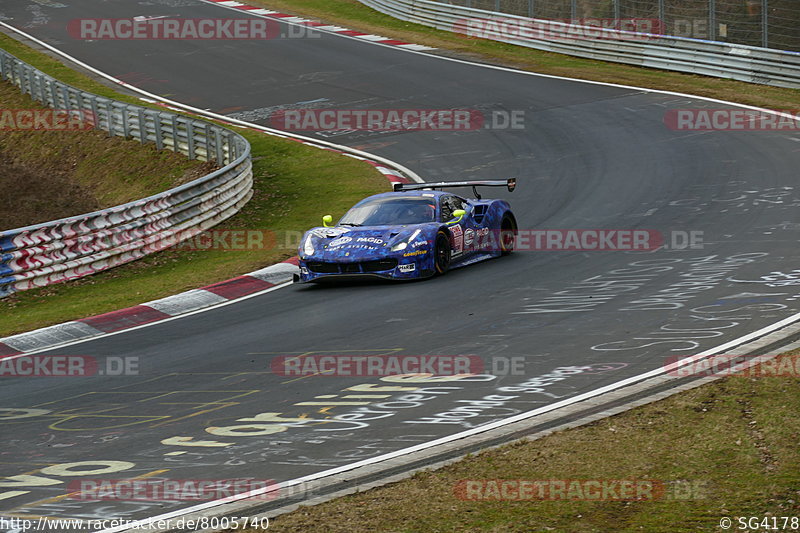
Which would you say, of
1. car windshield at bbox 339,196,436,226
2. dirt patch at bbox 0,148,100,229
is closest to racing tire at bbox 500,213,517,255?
car windshield at bbox 339,196,436,226

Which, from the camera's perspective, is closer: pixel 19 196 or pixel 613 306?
pixel 613 306

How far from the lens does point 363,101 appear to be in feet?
95.1

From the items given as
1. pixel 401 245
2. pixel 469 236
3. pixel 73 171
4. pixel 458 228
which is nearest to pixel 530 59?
pixel 73 171

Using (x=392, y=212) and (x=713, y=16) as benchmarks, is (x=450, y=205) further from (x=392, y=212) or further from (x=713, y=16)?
(x=713, y=16)

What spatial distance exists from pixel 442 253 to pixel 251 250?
4.22 metres

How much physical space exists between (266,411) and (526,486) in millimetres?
2965

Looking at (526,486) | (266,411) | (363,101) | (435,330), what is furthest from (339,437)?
(363,101)

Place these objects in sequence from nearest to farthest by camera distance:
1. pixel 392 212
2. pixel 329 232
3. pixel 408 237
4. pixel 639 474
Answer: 1. pixel 639 474
2. pixel 408 237
3. pixel 329 232
4. pixel 392 212

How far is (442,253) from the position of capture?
14438 mm

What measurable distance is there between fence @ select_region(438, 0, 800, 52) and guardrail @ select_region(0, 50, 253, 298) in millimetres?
13787

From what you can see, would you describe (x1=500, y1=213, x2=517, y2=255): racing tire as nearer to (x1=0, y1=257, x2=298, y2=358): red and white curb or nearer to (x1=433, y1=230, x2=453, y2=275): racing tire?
(x1=433, y1=230, x2=453, y2=275): racing tire

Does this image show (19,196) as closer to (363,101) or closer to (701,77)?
(363,101)

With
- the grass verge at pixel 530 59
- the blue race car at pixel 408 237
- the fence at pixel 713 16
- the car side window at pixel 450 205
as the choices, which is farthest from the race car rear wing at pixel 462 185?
the fence at pixel 713 16

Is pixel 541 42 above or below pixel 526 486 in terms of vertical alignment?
above
